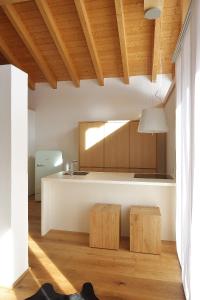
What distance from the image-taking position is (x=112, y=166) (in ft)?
18.0

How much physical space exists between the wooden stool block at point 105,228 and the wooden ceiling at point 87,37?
3192mm

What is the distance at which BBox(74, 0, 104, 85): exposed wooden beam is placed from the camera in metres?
3.85

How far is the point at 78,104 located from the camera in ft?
20.4

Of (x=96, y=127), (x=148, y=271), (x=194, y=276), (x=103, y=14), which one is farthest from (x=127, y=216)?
(x=103, y=14)

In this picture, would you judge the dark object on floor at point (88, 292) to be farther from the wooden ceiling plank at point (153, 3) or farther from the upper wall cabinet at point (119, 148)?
the upper wall cabinet at point (119, 148)

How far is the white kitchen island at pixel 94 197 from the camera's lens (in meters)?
3.20

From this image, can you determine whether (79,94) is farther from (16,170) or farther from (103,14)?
(16,170)

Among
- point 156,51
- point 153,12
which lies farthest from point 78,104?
point 153,12

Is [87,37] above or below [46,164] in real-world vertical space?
above

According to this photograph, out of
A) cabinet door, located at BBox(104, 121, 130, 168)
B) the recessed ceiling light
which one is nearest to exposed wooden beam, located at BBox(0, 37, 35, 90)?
cabinet door, located at BBox(104, 121, 130, 168)

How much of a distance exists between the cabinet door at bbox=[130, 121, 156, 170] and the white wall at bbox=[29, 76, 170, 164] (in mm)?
726

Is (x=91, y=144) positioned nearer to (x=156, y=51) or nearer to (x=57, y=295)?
(x=156, y=51)

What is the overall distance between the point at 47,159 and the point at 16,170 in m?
3.56

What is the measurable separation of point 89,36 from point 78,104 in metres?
2.05
